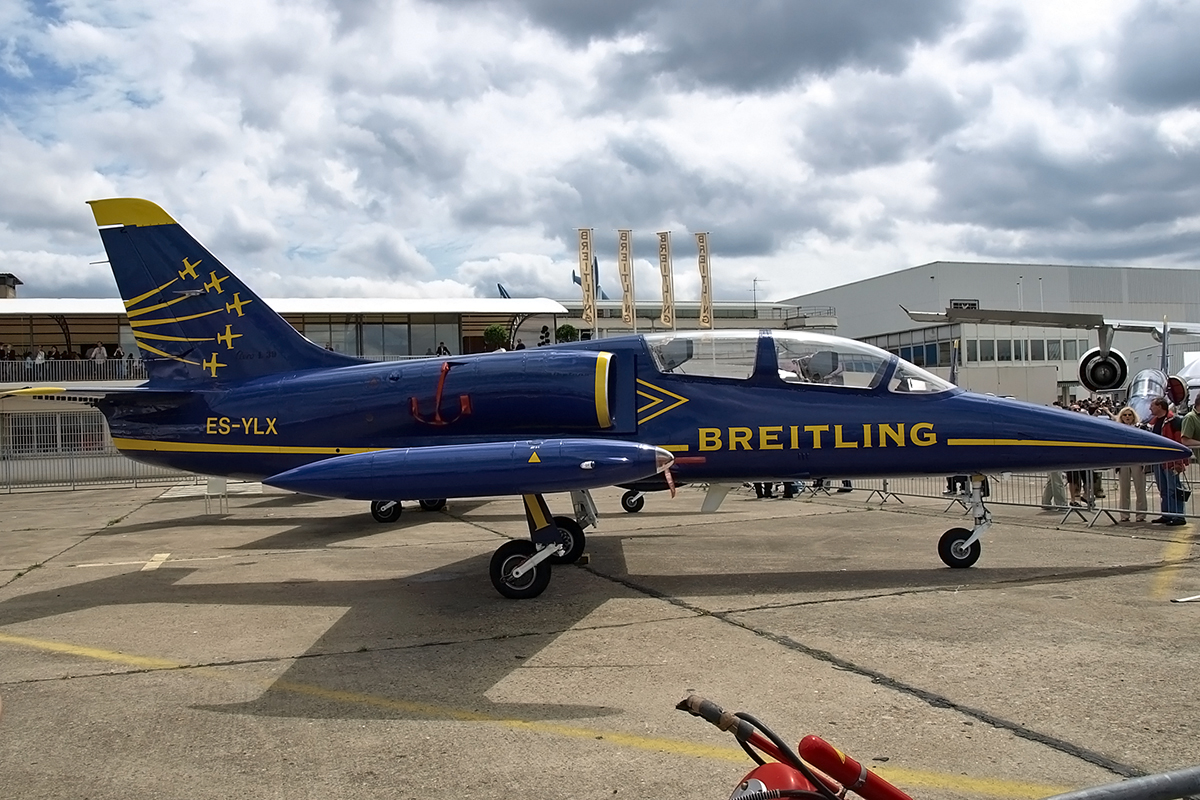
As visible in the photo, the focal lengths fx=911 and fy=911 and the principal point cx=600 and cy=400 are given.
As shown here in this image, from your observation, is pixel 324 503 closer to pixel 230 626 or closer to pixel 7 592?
pixel 7 592

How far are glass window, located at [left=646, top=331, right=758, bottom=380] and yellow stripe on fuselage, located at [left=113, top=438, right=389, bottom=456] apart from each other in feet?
9.82

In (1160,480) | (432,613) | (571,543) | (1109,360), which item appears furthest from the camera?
(1109,360)

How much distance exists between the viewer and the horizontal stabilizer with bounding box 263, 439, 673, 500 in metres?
7.21

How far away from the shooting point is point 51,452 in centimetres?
2973

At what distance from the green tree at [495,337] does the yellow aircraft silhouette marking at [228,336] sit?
27.0 meters

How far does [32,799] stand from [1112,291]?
76.8 m

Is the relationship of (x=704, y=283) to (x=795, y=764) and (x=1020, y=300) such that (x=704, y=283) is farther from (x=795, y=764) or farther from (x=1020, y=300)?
(x=795, y=764)

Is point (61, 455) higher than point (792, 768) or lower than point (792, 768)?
lower

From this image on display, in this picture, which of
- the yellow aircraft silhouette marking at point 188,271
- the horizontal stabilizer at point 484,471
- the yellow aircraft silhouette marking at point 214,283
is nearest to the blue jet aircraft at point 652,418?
the horizontal stabilizer at point 484,471

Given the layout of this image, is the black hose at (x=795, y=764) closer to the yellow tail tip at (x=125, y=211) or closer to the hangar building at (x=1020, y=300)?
the yellow tail tip at (x=125, y=211)

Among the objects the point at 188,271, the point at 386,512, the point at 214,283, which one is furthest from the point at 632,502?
the point at 188,271

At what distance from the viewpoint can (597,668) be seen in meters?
5.91

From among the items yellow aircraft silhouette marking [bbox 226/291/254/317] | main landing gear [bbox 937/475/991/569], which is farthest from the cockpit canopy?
yellow aircraft silhouette marking [bbox 226/291/254/317]

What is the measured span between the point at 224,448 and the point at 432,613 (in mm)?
3420
